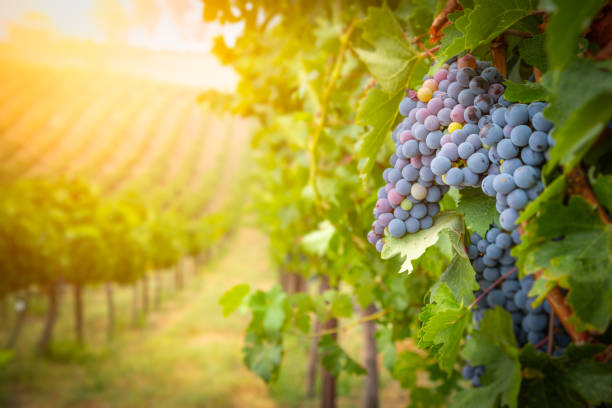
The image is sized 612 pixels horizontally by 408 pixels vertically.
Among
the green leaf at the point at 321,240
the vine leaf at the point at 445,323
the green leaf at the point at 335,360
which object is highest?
the green leaf at the point at 321,240

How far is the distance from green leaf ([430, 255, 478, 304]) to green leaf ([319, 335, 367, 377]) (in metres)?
1.15

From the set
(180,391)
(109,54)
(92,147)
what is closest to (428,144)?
(180,391)

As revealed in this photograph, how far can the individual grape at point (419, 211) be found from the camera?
2.48ft

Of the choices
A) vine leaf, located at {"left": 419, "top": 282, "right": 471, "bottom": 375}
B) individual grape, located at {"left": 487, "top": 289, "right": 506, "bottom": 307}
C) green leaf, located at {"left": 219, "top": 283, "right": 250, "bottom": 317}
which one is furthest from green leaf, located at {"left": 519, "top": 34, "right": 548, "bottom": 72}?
green leaf, located at {"left": 219, "top": 283, "right": 250, "bottom": 317}

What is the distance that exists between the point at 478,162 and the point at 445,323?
339 mm

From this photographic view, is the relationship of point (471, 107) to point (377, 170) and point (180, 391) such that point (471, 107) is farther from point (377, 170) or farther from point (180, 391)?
point (180, 391)

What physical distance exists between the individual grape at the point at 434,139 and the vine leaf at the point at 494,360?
530mm

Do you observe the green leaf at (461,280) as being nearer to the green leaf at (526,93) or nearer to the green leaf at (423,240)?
the green leaf at (423,240)

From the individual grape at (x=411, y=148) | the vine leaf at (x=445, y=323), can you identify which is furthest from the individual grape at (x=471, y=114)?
the vine leaf at (x=445, y=323)

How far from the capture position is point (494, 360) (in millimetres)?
945

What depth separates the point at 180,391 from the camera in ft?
27.0

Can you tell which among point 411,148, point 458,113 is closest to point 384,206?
point 411,148

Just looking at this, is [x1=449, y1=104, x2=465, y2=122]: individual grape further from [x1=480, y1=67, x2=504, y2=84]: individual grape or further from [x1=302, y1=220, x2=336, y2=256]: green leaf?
[x1=302, y1=220, x2=336, y2=256]: green leaf

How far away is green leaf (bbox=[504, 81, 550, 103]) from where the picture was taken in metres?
0.60
